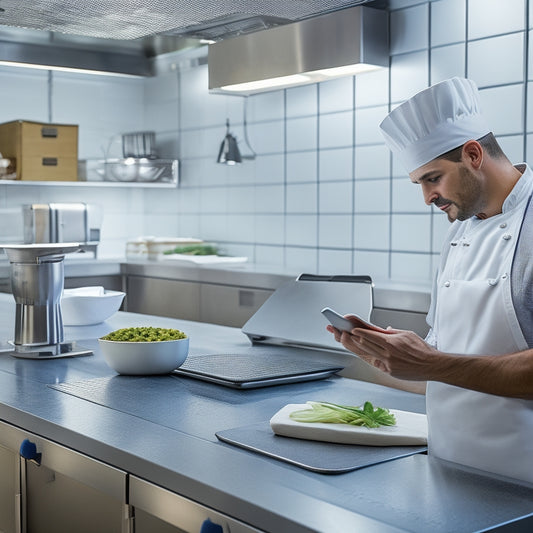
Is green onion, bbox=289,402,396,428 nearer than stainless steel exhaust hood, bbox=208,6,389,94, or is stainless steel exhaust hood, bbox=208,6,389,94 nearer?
green onion, bbox=289,402,396,428

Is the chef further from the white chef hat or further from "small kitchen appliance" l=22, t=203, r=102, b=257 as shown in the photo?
"small kitchen appliance" l=22, t=203, r=102, b=257

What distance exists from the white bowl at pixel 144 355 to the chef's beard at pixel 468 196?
72 cm

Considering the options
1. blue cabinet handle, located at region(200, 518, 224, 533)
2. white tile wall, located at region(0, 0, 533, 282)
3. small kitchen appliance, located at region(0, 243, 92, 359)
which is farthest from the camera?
white tile wall, located at region(0, 0, 533, 282)

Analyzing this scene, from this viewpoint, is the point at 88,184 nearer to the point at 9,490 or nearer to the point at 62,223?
the point at 62,223

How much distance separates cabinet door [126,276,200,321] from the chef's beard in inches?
117

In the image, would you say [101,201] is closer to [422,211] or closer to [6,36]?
[6,36]

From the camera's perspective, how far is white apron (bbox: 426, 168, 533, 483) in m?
1.26

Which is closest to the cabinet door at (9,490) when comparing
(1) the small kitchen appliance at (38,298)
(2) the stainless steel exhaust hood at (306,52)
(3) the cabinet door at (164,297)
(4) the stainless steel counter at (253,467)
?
(4) the stainless steel counter at (253,467)

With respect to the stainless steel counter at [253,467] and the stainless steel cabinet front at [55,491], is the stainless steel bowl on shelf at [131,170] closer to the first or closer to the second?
the stainless steel counter at [253,467]

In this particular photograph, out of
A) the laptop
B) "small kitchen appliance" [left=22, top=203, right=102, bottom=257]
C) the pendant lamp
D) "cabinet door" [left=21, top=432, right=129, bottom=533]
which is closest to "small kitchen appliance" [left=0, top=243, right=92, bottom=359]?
the laptop

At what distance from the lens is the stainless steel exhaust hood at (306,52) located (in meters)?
3.66

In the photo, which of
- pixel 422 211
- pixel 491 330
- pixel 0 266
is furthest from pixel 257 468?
pixel 0 266

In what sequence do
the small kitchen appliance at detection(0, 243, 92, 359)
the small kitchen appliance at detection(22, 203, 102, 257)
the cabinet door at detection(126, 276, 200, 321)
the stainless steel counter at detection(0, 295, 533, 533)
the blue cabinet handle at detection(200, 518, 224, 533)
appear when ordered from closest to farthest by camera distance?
the stainless steel counter at detection(0, 295, 533, 533)
the blue cabinet handle at detection(200, 518, 224, 533)
the small kitchen appliance at detection(0, 243, 92, 359)
the cabinet door at detection(126, 276, 200, 321)
the small kitchen appliance at detection(22, 203, 102, 257)

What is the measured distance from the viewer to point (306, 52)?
3.72 meters
